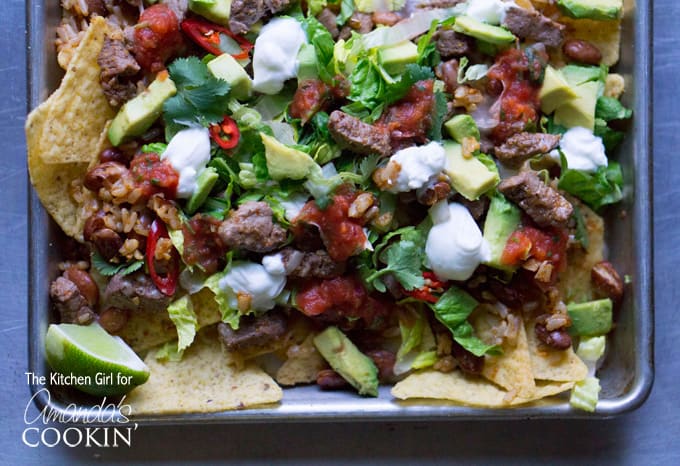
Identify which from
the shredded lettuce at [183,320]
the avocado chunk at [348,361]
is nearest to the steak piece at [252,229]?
the shredded lettuce at [183,320]

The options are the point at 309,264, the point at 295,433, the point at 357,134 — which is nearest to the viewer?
the point at 357,134

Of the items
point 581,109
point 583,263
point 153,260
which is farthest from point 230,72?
point 583,263

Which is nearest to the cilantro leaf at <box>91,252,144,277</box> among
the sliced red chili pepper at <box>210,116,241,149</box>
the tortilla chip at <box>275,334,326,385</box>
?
the sliced red chili pepper at <box>210,116,241,149</box>

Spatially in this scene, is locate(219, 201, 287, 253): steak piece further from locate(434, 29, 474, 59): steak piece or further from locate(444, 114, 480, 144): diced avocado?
locate(434, 29, 474, 59): steak piece

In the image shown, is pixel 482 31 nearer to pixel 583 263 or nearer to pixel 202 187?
pixel 583 263

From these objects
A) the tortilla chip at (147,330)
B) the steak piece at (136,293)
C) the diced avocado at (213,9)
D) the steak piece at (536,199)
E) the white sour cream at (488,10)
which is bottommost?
the tortilla chip at (147,330)

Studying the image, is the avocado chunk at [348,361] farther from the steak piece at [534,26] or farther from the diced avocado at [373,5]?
the steak piece at [534,26]

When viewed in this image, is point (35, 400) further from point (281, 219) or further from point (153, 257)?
point (281, 219)
